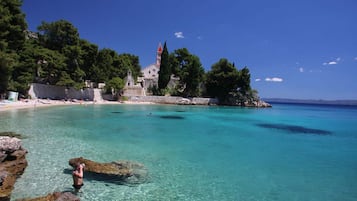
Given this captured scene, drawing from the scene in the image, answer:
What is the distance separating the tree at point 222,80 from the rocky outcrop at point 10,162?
Result: 50.2 meters

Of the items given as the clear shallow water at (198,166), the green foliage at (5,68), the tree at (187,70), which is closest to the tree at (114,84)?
the tree at (187,70)

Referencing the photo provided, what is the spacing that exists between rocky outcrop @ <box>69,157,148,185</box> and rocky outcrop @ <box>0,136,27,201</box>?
1.54 m

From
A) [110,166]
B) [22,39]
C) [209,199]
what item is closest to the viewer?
[209,199]

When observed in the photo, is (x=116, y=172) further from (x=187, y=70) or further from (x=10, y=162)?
(x=187, y=70)

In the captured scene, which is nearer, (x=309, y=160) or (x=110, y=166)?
(x=110, y=166)

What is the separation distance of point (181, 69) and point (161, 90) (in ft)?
23.8

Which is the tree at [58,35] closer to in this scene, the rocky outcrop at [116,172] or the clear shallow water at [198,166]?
the clear shallow water at [198,166]

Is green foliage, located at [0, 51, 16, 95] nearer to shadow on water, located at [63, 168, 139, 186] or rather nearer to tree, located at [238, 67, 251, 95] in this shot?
shadow on water, located at [63, 168, 139, 186]

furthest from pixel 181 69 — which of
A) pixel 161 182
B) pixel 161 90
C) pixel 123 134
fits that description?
pixel 161 182

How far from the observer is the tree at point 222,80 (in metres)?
56.8

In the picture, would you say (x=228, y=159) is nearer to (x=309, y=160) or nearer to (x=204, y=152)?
(x=204, y=152)

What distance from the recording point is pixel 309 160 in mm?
11867

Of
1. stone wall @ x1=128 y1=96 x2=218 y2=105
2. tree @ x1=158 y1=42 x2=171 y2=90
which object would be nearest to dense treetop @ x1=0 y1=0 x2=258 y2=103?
tree @ x1=158 y1=42 x2=171 y2=90

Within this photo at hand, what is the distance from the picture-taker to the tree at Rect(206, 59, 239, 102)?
186 ft
